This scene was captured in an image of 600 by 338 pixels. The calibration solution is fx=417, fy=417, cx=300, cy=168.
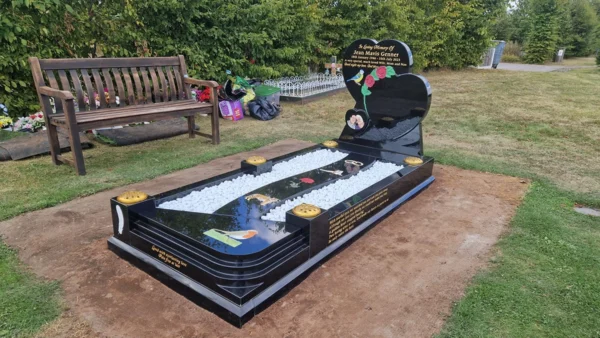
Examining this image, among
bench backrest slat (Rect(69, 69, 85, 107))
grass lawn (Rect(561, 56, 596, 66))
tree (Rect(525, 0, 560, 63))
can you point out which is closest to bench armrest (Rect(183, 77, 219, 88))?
bench backrest slat (Rect(69, 69, 85, 107))

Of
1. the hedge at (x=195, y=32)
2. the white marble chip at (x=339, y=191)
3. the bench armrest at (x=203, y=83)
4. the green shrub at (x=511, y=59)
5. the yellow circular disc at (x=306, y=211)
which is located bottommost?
the green shrub at (x=511, y=59)

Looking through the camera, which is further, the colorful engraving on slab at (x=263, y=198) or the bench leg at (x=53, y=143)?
the bench leg at (x=53, y=143)

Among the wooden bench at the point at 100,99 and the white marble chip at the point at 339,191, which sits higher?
the wooden bench at the point at 100,99

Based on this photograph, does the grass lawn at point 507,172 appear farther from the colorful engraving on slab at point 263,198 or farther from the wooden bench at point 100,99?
the colorful engraving on slab at point 263,198

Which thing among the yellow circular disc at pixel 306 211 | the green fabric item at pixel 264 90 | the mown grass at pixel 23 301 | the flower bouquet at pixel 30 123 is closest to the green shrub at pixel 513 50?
the green fabric item at pixel 264 90

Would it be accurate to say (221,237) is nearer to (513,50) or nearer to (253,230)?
(253,230)

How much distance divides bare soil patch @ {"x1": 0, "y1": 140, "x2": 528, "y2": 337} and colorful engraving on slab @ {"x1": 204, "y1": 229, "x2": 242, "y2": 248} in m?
0.38

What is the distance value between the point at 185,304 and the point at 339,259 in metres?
1.03

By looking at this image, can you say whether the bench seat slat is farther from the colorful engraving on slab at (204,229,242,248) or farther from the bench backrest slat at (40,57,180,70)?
the colorful engraving on slab at (204,229,242,248)

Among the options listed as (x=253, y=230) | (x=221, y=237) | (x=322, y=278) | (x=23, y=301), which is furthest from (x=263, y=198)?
(x=23, y=301)

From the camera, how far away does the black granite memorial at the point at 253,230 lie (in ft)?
7.42

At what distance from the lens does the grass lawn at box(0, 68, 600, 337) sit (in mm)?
2258

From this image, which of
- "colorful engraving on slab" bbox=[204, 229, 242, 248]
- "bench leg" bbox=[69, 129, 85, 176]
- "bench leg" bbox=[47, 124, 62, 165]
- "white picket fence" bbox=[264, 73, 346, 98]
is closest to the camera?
"colorful engraving on slab" bbox=[204, 229, 242, 248]

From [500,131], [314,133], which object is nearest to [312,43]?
[314,133]
